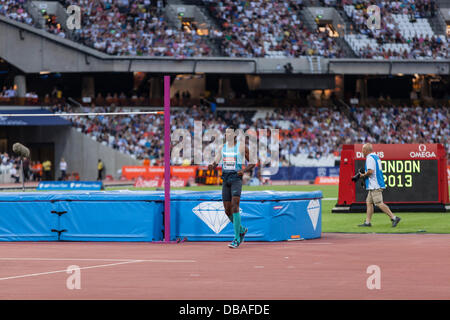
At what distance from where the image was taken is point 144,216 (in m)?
15.8

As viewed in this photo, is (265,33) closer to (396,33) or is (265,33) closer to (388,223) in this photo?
(396,33)

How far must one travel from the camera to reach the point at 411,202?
23000mm

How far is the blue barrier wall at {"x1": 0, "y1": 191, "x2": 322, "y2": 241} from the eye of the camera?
1555cm

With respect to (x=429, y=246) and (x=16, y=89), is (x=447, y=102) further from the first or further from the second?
(x=429, y=246)

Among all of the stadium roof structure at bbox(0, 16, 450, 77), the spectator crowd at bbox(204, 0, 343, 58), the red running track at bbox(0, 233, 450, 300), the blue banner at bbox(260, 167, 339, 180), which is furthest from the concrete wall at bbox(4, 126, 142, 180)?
the red running track at bbox(0, 233, 450, 300)

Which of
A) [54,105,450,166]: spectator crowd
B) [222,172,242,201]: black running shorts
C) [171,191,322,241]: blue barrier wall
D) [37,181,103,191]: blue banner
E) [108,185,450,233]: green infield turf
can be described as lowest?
[108,185,450,233]: green infield turf

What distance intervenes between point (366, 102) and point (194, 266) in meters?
54.3

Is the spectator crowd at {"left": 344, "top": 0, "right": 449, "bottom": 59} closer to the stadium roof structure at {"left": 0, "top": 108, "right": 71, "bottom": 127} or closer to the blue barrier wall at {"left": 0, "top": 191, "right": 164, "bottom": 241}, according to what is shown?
the stadium roof structure at {"left": 0, "top": 108, "right": 71, "bottom": 127}

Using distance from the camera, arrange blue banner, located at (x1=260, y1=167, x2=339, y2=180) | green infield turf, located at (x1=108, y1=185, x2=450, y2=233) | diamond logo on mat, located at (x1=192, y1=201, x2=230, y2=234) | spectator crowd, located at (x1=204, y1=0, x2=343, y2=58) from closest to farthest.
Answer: diamond logo on mat, located at (x1=192, y1=201, x2=230, y2=234) → green infield turf, located at (x1=108, y1=185, x2=450, y2=233) → blue banner, located at (x1=260, y1=167, x2=339, y2=180) → spectator crowd, located at (x1=204, y1=0, x2=343, y2=58)

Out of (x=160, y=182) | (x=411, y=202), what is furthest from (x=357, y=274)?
(x=160, y=182)

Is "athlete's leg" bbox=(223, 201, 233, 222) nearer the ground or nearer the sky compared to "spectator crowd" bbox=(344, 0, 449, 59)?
nearer the ground

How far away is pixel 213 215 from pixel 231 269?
4.40 metres

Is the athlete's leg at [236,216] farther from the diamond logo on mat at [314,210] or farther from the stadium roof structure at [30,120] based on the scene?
the stadium roof structure at [30,120]
